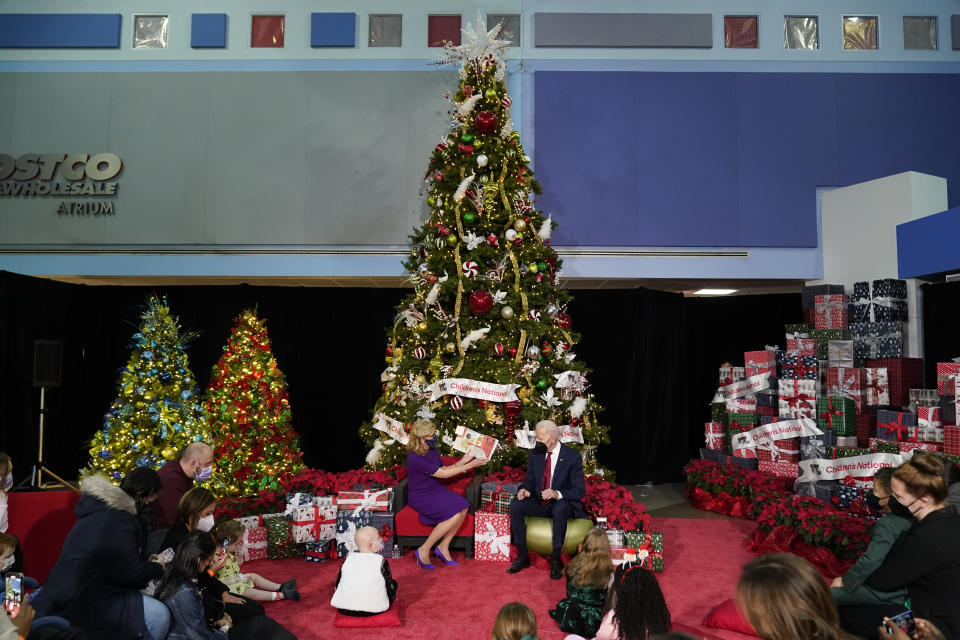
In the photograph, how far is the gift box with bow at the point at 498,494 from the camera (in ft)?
17.8

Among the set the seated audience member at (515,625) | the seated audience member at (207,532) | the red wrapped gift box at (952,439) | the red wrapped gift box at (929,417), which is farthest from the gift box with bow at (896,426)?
the seated audience member at (207,532)

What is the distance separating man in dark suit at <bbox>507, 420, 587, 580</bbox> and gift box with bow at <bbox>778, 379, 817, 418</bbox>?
3.23 m

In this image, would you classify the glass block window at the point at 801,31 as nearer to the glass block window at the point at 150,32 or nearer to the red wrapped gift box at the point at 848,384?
the red wrapped gift box at the point at 848,384

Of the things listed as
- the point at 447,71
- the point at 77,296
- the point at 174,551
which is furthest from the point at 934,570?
the point at 77,296

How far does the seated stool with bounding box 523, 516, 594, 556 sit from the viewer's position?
5066 millimetres

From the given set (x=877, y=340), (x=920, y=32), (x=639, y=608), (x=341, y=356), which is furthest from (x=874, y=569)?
(x=920, y=32)

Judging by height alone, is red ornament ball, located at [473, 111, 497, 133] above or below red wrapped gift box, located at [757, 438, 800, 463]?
above

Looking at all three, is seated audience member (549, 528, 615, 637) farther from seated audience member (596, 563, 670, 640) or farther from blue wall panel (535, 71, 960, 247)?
blue wall panel (535, 71, 960, 247)

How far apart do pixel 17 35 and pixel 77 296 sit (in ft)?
11.1

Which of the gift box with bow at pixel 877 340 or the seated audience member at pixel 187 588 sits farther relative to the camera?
the gift box with bow at pixel 877 340

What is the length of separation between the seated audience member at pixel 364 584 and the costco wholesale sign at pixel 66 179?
6465mm

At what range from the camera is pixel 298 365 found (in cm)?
903

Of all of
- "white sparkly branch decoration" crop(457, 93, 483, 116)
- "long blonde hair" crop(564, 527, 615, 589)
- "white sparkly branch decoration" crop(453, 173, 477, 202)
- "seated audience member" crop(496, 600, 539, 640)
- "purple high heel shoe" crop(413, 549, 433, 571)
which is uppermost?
"white sparkly branch decoration" crop(457, 93, 483, 116)

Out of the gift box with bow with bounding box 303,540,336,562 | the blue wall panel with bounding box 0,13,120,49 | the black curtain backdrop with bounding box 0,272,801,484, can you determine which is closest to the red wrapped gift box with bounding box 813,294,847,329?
the black curtain backdrop with bounding box 0,272,801,484
